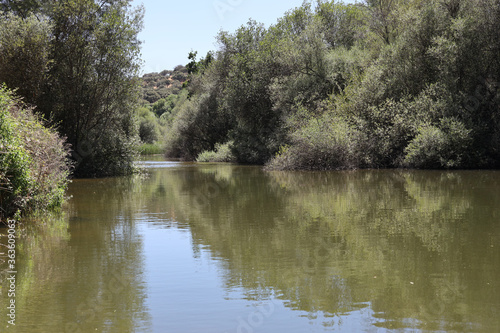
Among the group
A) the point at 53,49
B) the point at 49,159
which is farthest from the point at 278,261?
the point at 53,49

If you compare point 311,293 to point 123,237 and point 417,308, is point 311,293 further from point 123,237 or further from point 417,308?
point 123,237

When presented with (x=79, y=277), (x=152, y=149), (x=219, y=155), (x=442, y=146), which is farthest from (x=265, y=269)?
(x=152, y=149)

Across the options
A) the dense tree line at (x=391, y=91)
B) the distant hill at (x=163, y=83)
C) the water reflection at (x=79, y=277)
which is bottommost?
the water reflection at (x=79, y=277)

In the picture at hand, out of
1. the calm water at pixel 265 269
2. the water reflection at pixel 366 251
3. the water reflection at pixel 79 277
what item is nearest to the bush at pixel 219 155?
the water reflection at pixel 366 251

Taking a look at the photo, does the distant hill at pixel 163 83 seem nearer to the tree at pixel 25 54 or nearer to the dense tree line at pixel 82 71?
the dense tree line at pixel 82 71

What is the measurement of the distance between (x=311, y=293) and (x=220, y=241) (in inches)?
143

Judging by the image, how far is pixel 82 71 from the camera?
28.1 meters

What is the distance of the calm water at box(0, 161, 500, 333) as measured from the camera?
5.32 m

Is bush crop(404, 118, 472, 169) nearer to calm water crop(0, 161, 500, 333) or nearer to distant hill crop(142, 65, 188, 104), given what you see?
calm water crop(0, 161, 500, 333)

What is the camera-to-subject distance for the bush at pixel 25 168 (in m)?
11.0

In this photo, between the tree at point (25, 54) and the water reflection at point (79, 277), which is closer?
the water reflection at point (79, 277)

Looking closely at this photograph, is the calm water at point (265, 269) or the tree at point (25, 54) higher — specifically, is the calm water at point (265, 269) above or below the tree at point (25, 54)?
below

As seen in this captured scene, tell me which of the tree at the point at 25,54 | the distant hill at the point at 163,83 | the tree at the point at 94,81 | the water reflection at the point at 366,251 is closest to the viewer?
the water reflection at the point at 366,251

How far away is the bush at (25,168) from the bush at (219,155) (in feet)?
109
